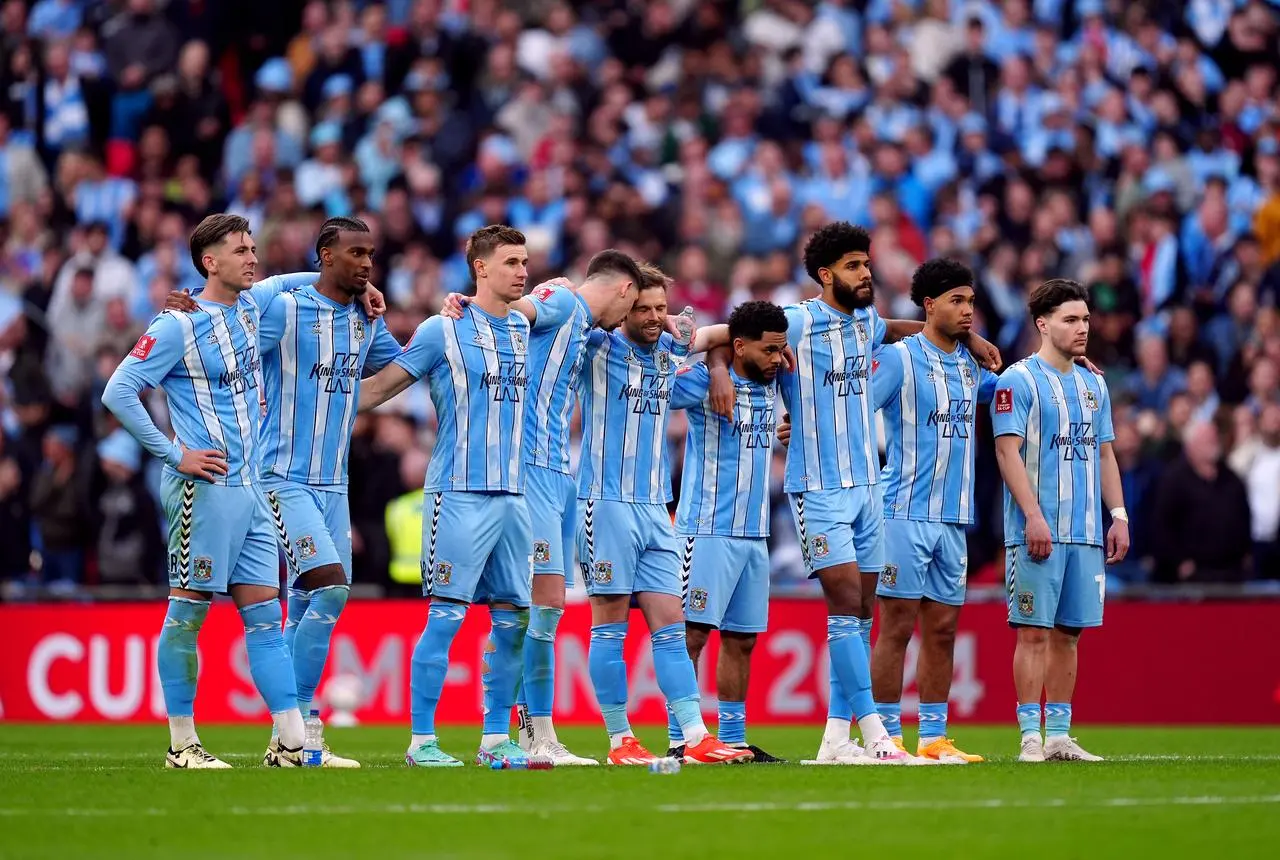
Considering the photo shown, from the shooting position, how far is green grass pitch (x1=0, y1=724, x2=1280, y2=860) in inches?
312

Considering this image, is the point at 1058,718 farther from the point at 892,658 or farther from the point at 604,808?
the point at 604,808

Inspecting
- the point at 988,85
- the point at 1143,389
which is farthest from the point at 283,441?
the point at 988,85

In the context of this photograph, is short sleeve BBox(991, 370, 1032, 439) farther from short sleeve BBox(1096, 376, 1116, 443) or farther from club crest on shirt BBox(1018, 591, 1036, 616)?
club crest on shirt BBox(1018, 591, 1036, 616)

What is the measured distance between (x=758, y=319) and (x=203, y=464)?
314 centimetres

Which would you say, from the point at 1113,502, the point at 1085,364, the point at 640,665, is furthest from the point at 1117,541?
the point at 640,665

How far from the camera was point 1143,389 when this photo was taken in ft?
64.9

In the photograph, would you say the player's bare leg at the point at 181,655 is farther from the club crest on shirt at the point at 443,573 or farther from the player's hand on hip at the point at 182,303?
the player's hand on hip at the point at 182,303

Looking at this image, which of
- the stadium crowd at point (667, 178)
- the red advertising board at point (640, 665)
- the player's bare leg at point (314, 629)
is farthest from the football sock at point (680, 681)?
the stadium crowd at point (667, 178)

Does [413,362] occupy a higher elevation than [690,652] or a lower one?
higher

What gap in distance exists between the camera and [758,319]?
463 inches

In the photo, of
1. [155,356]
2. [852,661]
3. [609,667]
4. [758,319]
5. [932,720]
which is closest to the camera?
[155,356]

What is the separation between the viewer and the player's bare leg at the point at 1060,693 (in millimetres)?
11984

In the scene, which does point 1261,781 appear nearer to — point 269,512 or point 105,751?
point 269,512

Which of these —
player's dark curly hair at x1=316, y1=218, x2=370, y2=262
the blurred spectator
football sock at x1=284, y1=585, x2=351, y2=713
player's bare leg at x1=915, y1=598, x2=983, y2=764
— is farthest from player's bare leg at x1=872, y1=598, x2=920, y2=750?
the blurred spectator
